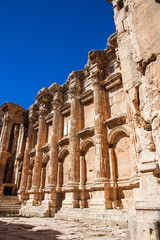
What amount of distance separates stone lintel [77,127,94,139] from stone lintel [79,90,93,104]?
7.37 ft

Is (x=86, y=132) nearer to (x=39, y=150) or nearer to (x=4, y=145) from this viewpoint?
(x=39, y=150)

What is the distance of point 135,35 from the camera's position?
3.25m

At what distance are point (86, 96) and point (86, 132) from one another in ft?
9.02

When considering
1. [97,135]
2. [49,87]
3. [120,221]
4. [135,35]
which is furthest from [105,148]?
[49,87]

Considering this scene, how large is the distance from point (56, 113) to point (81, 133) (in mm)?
3722

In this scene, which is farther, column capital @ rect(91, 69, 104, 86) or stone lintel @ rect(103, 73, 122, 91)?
column capital @ rect(91, 69, 104, 86)

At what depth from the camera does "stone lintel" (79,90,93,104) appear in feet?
39.5

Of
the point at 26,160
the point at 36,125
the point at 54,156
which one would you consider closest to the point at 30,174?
the point at 26,160

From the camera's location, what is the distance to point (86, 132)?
11141 millimetres

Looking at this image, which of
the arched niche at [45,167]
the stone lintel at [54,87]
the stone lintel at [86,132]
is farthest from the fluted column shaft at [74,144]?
the arched niche at [45,167]

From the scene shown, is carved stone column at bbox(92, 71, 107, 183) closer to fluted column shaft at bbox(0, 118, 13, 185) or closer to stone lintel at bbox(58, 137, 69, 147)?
stone lintel at bbox(58, 137, 69, 147)

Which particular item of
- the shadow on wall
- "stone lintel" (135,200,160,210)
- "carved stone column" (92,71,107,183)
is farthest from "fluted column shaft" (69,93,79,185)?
"stone lintel" (135,200,160,210)

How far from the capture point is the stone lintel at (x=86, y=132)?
10805 millimetres

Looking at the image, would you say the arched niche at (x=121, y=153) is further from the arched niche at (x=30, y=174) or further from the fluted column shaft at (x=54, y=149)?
the arched niche at (x=30, y=174)
